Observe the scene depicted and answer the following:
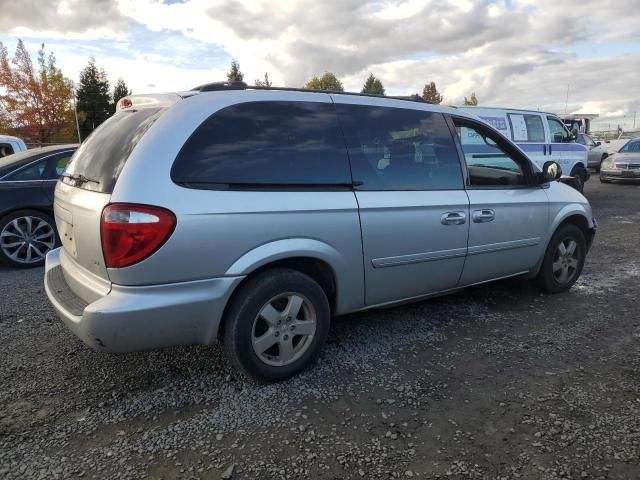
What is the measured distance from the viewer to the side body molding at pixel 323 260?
265 cm

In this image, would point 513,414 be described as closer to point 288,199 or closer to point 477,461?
point 477,461

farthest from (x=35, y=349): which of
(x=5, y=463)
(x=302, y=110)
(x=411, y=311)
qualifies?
(x=411, y=311)

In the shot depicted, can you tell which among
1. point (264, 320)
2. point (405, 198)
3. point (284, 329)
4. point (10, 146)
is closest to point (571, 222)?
point (405, 198)

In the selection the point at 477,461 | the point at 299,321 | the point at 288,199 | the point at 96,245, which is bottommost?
the point at 477,461

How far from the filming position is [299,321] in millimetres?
2955

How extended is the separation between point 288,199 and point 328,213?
0.28m

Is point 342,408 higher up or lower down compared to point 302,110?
lower down

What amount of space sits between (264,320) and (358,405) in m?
0.73

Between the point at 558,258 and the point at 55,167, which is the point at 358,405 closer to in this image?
the point at 558,258

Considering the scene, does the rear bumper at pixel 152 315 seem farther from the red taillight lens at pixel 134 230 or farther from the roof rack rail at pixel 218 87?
the roof rack rail at pixel 218 87

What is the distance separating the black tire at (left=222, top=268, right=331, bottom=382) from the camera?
2.71m

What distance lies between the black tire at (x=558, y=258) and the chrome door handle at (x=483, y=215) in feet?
3.16

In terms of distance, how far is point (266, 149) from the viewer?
282 centimetres

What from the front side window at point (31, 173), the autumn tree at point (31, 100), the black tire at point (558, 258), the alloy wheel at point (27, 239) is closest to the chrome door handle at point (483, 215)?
the black tire at point (558, 258)
